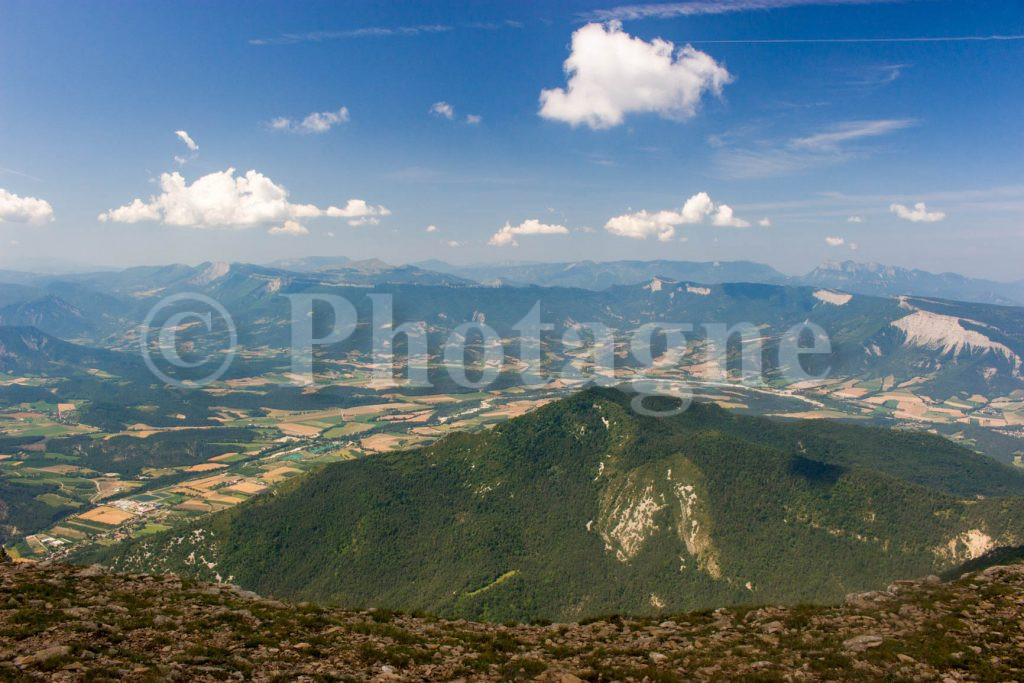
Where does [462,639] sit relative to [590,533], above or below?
above

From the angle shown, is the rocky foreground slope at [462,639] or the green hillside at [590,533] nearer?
the rocky foreground slope at [462,639]

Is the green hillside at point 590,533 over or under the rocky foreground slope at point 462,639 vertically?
under

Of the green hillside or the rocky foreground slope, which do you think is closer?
the rocky foreground slope

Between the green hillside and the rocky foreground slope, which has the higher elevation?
the rocky foreground slope

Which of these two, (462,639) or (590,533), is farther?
(590,533)
